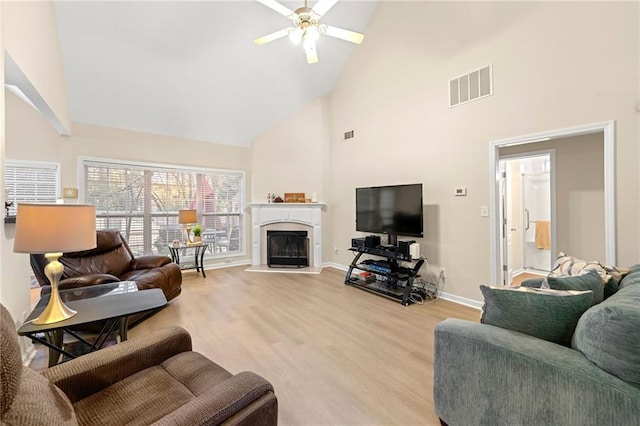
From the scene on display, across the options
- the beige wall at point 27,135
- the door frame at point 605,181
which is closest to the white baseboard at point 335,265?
the door frame at point 605,181

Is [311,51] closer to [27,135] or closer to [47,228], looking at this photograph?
[47,228]

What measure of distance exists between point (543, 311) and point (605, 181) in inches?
86.1

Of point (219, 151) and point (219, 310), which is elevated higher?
point (219, 151)

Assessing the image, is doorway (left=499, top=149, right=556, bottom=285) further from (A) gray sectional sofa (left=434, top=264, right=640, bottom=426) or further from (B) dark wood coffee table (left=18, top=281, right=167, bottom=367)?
(B) dark wood coffee table (left=18, top=281, right=167, bottom=367)

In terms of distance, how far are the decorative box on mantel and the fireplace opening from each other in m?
0.12

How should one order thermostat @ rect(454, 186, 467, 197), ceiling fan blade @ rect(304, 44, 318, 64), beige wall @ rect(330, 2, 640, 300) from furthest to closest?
thermostat @ rect(454, 186, 467, 197)
ceiling fan blade @ rect(304, 44, 318, 64)
beige wall @ rect(330, 2, 640, 300)

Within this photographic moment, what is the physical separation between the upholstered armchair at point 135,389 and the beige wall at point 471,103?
3.34m

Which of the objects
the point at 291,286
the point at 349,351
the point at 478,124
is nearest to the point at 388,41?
the point at 478,124

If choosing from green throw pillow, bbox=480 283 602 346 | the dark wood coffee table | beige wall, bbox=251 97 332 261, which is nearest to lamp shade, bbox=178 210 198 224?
beige wall, bbox=251 97 332 261

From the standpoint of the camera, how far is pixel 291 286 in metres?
4.41

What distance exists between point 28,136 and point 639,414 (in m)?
6.44

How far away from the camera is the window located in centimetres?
404

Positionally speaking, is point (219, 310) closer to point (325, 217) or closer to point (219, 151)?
point (325, 217)

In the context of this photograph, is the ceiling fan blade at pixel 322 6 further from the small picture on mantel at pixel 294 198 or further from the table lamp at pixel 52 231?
the small picture on mantel at pixel 294 198
